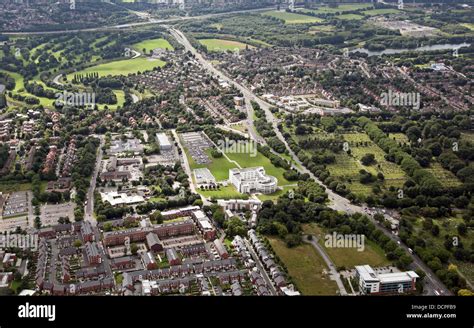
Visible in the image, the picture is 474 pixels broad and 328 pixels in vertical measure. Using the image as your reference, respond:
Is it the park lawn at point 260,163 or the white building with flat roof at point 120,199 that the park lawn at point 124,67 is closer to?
the park lawn at point 260,163

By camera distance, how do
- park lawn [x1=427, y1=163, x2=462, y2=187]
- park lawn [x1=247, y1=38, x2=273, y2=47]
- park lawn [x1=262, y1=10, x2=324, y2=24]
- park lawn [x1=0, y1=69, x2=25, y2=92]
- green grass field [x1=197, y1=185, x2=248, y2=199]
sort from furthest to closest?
park lawn [x1=262, y1=10, x2=324, y2=24]
park lawn [x1=247, y1=38, x2=273, y2=47]
park lawn [x1=0, y1=69, x2=25, y2=92]
park lawn [x1=427, y1=163, x2=462, y2=187]
green grass field [x1=197, y1=185, x2=248, y2=199]

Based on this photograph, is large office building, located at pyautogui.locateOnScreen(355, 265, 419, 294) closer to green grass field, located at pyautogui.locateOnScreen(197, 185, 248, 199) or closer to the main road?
the main road

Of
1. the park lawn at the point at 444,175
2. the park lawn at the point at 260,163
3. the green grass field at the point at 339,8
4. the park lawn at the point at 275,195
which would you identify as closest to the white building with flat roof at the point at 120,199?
the park lawn at the point at 275,195

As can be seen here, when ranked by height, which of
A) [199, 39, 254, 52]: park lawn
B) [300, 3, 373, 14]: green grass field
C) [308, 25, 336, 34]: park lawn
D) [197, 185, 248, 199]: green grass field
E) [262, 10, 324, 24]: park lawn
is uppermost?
[300, 3, 373, 14]: green grass field

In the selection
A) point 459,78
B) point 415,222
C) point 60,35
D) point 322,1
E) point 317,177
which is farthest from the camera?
point 322,1

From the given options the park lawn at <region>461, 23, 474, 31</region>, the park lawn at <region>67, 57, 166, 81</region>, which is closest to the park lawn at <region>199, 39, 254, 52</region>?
the park lawn at <region>67, 57, 166, 81</region>
